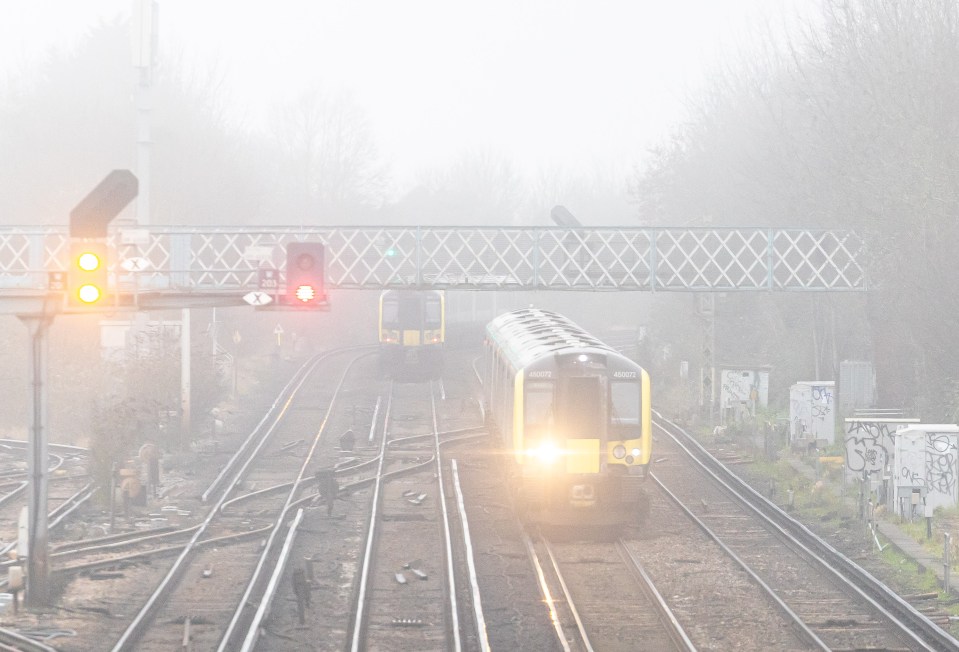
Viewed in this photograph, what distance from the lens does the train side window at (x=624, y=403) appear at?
653 inches

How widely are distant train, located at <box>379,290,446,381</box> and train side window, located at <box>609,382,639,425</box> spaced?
2081cm

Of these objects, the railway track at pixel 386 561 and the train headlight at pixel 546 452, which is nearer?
the railway track at pixel 386 561

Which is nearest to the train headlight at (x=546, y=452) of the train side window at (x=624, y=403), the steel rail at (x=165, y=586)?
the train side window at (x=624, y=403)

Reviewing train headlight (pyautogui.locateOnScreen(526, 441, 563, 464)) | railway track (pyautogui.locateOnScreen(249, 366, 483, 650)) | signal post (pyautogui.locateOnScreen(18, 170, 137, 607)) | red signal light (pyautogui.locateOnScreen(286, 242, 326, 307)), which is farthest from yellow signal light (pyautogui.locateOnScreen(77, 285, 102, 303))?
train headlight (pyautogui.locateOnScreen(526, 441, 563, 464))

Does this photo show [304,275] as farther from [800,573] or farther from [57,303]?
[800,573]

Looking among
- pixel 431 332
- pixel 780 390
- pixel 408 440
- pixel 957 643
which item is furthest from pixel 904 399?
pixel 957 643

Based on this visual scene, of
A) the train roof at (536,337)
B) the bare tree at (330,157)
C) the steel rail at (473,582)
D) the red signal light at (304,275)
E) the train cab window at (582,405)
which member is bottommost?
the steel rail at (473,582)

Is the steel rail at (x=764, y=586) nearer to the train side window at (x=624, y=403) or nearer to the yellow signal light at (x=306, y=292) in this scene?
the train side window at (x=624, y=403)

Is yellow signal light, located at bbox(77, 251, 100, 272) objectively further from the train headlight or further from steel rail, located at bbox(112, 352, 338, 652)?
the train headlight

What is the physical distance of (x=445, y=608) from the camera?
42.4ft

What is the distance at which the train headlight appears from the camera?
53.8ft

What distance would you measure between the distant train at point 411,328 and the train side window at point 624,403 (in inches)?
819

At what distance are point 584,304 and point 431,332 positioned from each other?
38291mm

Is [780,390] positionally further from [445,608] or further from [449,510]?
[445,608]
